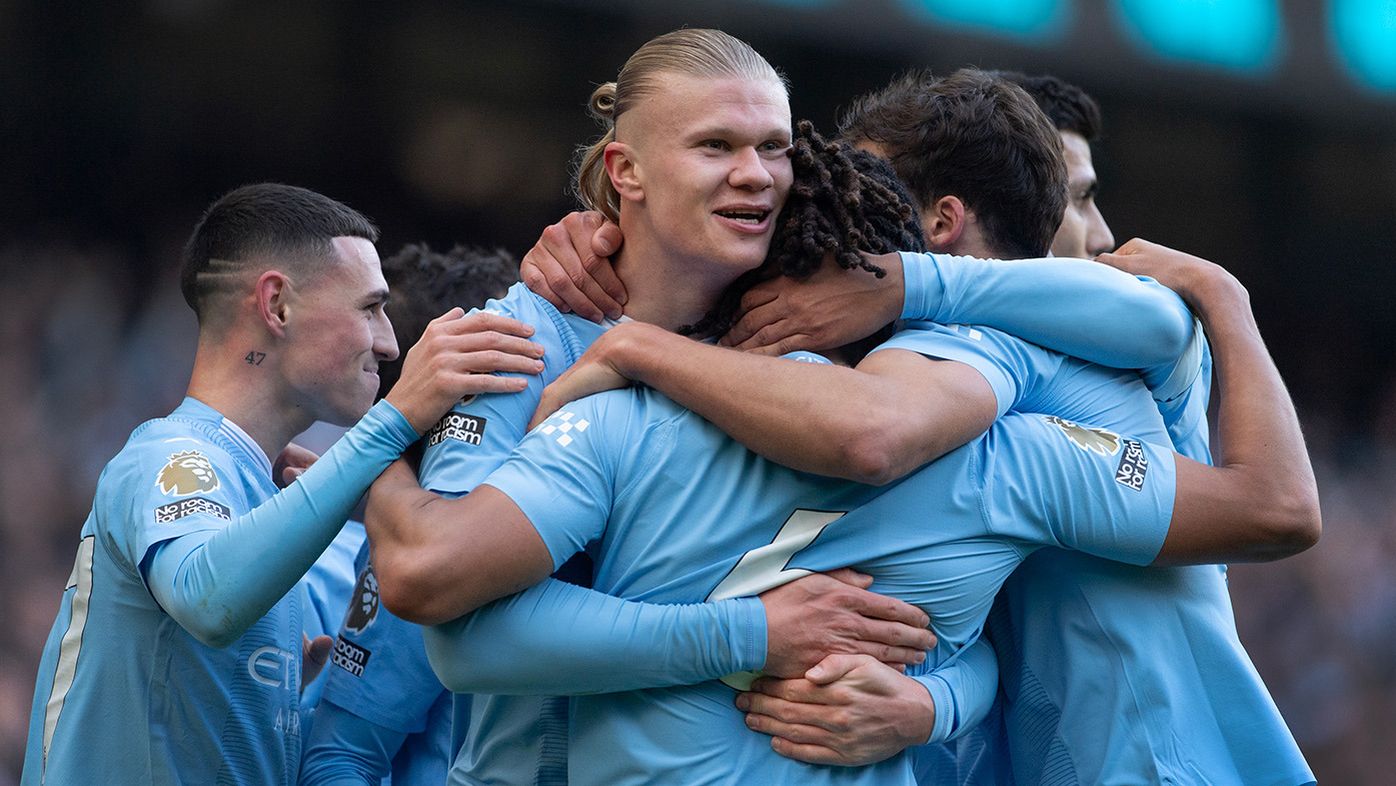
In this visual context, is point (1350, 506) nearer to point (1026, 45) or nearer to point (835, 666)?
point (1026, 45)

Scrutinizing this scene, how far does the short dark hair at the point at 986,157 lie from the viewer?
3.29 m

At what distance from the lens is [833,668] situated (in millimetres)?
2469

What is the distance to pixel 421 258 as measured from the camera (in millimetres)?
Answer: 4395

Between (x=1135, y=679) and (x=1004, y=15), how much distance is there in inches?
263

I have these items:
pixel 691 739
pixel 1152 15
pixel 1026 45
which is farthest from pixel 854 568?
pixel 1152 15

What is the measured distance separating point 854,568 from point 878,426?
313mm

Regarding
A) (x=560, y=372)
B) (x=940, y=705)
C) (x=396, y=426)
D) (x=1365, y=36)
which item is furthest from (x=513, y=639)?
(x=1365, y=36)

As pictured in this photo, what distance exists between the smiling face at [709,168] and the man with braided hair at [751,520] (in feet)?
1.01

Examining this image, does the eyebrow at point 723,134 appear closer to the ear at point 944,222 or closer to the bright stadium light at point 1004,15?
the ear at point 944,222

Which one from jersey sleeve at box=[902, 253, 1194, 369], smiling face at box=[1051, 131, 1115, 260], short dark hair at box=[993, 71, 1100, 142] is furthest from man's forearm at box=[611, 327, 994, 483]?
short dark hair at box=[993, 71, 1100, 142]

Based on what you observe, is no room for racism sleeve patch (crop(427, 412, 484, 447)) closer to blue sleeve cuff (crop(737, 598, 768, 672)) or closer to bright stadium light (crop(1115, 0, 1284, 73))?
blue sleeve cuff (crop(737, 598, 768, 672))

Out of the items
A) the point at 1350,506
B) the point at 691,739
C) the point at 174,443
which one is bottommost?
the point at 1350,506

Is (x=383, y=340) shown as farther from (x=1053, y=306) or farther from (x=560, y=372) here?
(x=1053, y=306)

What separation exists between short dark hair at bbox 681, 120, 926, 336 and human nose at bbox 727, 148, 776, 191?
69 mm
